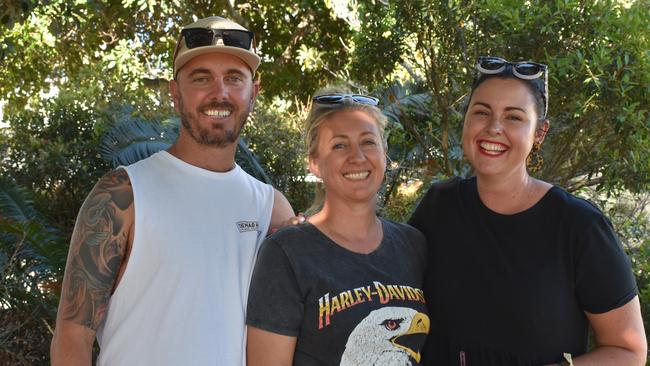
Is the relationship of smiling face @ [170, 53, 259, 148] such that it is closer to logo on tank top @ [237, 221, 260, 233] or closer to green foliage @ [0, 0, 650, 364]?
logo on tank top @ [237, 221, 260, 233]

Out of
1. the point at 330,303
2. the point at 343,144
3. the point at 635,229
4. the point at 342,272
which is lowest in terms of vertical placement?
the point at 330,303

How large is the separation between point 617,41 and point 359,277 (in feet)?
11.1

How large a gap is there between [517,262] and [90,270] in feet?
5.25

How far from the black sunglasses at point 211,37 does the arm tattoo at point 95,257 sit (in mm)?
748

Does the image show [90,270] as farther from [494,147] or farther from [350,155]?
[494,147]

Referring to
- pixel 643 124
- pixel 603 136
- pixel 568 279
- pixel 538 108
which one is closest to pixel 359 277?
pixel 568 279

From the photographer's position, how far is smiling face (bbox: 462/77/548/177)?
2.79m

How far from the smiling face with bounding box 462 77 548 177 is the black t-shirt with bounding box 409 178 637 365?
18 cm

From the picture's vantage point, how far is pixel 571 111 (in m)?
5.27

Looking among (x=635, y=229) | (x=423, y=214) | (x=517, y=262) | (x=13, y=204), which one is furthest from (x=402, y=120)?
(x=517, y=262)

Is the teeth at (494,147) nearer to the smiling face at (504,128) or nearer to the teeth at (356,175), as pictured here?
the smiling face at (504,128)

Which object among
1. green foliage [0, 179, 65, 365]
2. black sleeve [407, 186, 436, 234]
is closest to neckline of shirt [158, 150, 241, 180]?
black sleeve [407, 186, 436, 234]

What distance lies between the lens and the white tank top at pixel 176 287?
8.57ft

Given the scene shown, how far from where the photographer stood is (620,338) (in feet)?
8.38
